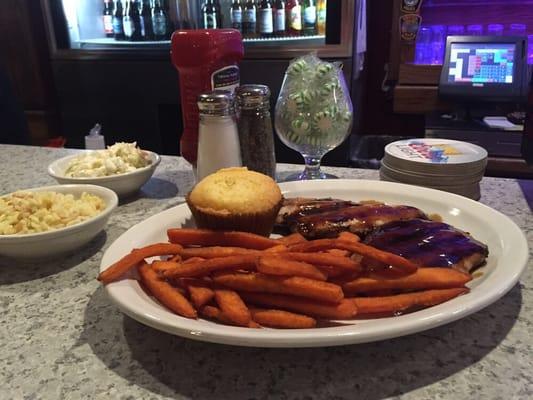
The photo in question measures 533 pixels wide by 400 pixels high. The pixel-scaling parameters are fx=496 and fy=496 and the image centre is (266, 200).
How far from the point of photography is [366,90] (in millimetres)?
2998

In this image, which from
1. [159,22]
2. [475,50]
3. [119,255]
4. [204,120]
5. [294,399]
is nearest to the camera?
[294,399]

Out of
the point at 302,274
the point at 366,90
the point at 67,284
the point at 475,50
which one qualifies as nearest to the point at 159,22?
the point at 366,90

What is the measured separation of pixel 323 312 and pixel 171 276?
7.3 inches

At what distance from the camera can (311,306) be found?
558 mm

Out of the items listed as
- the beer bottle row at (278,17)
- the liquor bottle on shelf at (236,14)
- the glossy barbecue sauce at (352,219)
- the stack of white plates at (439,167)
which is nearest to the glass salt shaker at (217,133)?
the glossy barbecue sauce at (352,219)

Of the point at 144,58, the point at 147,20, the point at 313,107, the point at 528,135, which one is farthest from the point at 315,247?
the point at 147,20

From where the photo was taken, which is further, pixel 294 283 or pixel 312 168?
pixel 312 168

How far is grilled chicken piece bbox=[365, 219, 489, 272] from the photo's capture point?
2.08ft

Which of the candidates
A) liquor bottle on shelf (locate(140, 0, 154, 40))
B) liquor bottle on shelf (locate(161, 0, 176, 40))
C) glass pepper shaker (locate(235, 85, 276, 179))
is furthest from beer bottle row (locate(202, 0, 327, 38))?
glass pepper shaker (locate(235, 85, 276, 179))

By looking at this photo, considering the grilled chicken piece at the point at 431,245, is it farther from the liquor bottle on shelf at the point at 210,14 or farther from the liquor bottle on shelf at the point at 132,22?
the liquor bottle on shelf at the point at 132,22

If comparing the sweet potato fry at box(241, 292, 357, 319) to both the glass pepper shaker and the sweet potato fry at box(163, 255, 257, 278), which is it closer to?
the sweet potato fry at box(163, 255, 257, 278)

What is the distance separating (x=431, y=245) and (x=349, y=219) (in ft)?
0.50

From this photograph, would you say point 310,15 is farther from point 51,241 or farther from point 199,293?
point 199,293

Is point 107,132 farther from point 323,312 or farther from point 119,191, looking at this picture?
point 323,312
